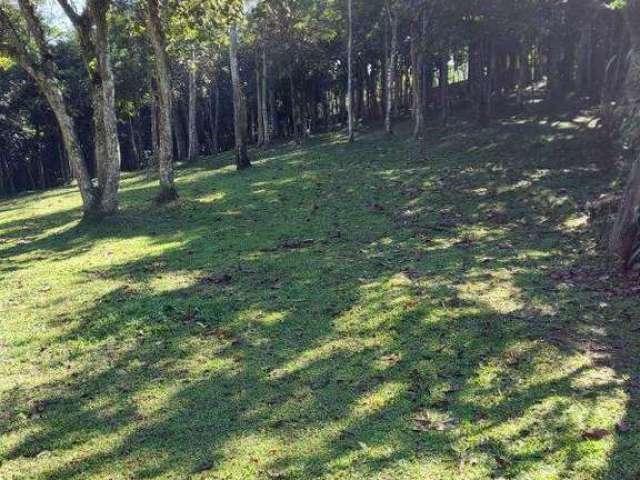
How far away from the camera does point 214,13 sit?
17844 millimetres

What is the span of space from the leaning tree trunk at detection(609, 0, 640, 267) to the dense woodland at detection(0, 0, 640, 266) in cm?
6

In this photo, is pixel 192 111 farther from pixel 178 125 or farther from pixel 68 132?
pixel 68 132

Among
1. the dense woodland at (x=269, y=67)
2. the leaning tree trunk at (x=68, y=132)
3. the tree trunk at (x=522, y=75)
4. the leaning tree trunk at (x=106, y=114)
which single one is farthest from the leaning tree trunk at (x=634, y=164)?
the leaning tree trunk at (x=68, y=132)

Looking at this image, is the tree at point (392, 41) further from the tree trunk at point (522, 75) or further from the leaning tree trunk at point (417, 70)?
the tree trunk at point (522, 75)

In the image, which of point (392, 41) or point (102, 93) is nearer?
point (102, 93)

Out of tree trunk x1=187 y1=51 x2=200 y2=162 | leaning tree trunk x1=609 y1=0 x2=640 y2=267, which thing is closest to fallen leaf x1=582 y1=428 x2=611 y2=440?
leaning tree trunk x1=609 y1=0 x2=640 y2=267

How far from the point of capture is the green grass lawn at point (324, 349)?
5617mm

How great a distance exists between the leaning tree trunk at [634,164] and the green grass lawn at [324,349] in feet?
2.30

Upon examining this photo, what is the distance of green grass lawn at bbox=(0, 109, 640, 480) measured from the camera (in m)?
5.62

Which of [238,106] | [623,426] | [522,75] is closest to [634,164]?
[623,426]

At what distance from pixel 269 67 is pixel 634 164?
34.6m

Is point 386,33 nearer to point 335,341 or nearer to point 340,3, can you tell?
point 340,3

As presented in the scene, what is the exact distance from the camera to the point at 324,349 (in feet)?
25.9

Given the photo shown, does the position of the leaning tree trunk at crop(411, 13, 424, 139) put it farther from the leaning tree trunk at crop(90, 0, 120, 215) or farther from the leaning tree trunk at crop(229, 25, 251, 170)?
the leaning tree trunk at crop(90, 0, 120, 215)
